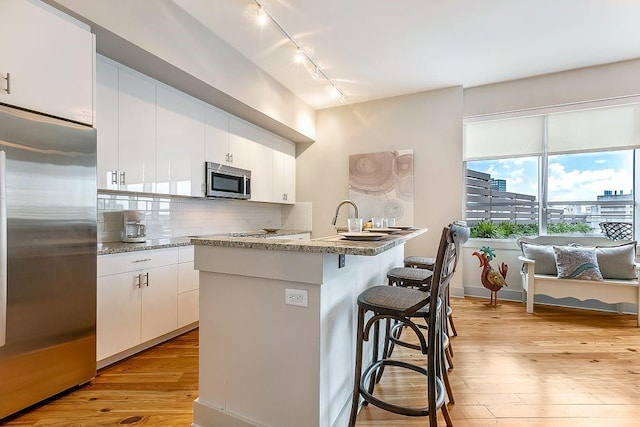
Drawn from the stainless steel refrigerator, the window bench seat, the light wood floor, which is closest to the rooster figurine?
the window bench seat

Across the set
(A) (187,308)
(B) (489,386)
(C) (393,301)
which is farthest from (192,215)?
(B) (489,386)

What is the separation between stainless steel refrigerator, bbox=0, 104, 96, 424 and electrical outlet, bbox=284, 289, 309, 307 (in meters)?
1.42

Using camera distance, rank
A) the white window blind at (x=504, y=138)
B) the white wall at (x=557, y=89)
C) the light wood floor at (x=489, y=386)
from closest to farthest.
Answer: the light wood floor at (x=489, y=386)
the white wall at (x=557, y=89)
the white window blind at (x=504, y=138)

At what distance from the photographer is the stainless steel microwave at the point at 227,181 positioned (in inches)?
140

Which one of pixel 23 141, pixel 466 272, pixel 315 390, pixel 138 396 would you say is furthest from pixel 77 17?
pixel 466 272

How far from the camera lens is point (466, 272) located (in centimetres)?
452

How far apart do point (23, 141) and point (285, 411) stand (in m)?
1.97

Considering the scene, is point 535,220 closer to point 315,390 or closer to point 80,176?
point 315,390

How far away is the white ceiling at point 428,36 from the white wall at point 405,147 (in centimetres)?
44

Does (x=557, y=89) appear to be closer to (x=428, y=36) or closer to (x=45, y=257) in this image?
(x=428, y=36)

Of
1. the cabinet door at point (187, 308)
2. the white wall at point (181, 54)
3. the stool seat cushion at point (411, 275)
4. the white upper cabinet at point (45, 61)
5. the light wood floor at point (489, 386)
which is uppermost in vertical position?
the white wall at point (181, 54)

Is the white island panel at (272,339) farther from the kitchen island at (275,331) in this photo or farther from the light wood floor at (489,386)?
the light wood floor at (489,386)

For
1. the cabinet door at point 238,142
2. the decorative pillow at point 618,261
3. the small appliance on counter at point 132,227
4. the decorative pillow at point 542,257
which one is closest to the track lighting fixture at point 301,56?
the cabinet door at point 238,142

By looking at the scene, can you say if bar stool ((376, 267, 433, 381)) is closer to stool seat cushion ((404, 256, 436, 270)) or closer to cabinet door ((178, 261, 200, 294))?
stool seat cushion ((404, 256, 436, 270))
